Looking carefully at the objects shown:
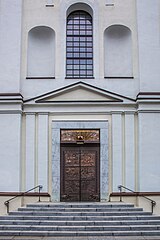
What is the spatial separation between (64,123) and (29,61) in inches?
139

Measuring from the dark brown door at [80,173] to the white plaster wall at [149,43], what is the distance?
3.77 metres

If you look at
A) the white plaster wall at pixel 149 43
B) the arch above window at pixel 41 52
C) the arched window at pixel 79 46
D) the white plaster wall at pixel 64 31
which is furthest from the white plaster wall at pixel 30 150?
the white plaster wall at pixel 149 43

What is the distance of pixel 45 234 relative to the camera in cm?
1448

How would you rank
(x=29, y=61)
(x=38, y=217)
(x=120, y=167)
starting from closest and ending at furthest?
(x=38, y=217) < (x=120, y=167) < (x=29, y=61)

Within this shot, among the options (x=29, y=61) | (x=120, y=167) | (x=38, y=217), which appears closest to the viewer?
(x=38, y=217)

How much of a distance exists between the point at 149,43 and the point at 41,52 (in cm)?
515

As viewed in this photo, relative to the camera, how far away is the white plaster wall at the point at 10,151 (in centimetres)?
1762

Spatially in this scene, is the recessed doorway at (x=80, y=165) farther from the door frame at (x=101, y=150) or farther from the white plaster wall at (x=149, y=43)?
the white plaster wall at (x=149, y=43)

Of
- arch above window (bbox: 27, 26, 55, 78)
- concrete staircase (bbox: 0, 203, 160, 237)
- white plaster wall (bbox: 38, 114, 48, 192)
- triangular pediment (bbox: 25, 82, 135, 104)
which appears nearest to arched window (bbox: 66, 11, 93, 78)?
arch above window (bbox: 27, 26, 55, 78)

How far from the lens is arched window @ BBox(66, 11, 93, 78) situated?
64.1ft

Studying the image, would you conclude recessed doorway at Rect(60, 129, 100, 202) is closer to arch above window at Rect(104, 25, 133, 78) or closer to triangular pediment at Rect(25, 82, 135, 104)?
triangular pediment at Rect(25, 82, 135, 104)

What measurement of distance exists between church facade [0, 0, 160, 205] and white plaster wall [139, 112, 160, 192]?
0.14 feet

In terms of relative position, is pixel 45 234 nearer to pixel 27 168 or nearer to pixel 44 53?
pixel 27 168

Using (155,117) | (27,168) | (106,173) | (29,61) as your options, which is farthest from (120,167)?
(29,61)
